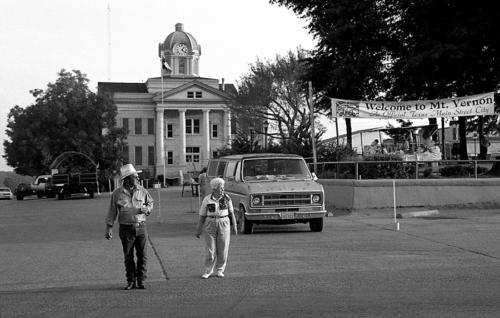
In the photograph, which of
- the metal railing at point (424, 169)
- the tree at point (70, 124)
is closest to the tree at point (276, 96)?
the tree at point (70, 124)

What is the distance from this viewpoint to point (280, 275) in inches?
441

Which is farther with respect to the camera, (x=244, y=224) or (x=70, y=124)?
(x=70, y=124)

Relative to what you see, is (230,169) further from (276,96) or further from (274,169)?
(276,96)

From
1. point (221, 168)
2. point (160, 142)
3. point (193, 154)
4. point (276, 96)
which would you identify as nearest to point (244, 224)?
point (221, 168)

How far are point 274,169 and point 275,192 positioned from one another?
1364mm

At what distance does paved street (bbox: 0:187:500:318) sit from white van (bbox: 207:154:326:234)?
1.57 ft

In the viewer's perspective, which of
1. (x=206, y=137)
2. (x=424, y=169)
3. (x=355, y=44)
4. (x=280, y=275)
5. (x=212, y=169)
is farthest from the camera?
(x=206, y=137)

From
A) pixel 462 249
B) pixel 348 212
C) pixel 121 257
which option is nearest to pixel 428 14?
pixel 348 212

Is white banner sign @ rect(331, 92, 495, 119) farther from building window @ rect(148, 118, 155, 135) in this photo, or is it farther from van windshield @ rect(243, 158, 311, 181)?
building window @ rect(148, 118, 155, 135)

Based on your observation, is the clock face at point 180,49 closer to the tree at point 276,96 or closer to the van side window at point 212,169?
the tree at point 276,96

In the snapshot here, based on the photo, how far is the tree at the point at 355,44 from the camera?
1266 inches

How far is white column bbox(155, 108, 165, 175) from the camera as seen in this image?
3489 inches

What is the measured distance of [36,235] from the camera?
19891 mm

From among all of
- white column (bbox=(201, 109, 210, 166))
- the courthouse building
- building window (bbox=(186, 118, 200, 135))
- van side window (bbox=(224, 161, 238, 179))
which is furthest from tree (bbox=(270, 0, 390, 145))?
building window (bbox=(186, 118, 200, 135))
